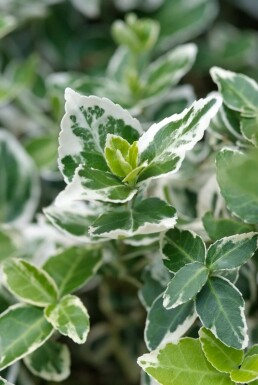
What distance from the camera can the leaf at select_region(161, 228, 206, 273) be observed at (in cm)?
80

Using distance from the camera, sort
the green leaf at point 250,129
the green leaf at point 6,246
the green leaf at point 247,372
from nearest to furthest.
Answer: the green leaf at point 247,372 → the green leaf at point 250,129 → the green leaf at point 6,246

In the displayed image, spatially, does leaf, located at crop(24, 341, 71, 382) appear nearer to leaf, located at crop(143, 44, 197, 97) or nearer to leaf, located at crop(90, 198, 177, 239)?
leaf, located at crop(90, 198, 177, 239)

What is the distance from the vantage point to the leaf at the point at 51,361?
0.90 meters

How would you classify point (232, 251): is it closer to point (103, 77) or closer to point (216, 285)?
point (216, 285)

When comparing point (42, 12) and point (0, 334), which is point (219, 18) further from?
point (0, 334)

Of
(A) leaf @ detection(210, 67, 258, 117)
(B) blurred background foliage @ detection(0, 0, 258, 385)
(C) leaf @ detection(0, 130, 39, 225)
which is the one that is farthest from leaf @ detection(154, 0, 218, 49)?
(A) leaf @ detection(210, 67, 258, 117)

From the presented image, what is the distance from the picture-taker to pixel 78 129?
2.63 ft

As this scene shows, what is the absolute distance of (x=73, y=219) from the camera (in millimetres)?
919

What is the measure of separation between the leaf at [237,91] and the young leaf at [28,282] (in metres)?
0.31

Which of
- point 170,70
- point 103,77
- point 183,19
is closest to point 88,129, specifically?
point 170,70

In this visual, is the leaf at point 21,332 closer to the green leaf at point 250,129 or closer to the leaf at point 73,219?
the leaf at point 73,219

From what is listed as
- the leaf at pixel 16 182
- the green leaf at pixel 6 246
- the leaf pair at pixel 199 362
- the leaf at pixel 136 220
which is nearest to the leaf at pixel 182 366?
the leaf pair at pixel 199 362

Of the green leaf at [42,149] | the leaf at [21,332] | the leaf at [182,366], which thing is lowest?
the green leaf at [42,149]

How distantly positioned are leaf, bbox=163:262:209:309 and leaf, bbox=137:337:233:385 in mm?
57
